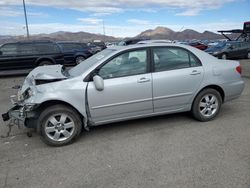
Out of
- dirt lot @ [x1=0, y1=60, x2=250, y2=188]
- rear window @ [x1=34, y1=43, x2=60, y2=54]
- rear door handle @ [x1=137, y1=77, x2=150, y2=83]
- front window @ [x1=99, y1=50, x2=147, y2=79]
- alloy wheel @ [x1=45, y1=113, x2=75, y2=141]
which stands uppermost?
rear window @ [x1=34, y1=43, x2=60, y2=54]

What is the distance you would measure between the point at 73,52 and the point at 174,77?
11.6 meters

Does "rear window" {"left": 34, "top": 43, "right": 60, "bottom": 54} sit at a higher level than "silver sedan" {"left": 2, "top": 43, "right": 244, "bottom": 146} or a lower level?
higher

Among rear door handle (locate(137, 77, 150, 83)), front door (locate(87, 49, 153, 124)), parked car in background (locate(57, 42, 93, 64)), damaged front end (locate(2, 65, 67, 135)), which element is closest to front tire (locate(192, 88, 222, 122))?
front door (locate(87, 49, 153, 124))

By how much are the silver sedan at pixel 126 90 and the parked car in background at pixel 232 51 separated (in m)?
13.6

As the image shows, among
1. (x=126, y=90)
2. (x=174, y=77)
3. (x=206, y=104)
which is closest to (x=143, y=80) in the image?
(x=126, y=90)

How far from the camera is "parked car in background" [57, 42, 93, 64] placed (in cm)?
1480

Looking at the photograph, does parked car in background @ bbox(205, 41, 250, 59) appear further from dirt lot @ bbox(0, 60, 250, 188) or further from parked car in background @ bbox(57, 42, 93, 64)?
dirt lot @ bbox(0, 60, 250, 188)

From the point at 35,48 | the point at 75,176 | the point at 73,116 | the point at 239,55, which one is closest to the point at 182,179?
the point at 75,176

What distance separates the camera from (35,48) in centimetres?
1201

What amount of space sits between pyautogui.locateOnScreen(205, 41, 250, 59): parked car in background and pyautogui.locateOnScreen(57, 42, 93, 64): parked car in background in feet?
30.3

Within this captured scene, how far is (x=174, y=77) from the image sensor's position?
4.42 meters

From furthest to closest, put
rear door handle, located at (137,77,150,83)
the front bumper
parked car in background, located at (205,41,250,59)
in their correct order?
parked car in background, located at (205,41,250,59), rear door handle, located at (137,77,150,83), the front bumper

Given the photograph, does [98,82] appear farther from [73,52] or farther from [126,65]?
[73,52]

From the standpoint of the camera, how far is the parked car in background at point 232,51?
17453mm
